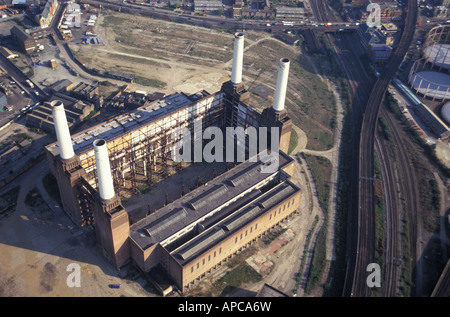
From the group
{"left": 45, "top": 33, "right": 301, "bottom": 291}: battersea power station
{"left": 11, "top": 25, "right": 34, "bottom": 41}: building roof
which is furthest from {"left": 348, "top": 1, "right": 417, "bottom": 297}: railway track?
{"left": 11, "top": 25, "right": 34, "bottom": 41}: building roof

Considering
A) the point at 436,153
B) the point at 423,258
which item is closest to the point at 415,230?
the point at 423,258

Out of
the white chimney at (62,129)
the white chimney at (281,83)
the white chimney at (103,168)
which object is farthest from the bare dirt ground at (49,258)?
the white chimney at (281,83)

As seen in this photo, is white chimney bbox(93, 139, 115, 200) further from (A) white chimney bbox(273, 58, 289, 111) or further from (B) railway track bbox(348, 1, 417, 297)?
(B) railway track bbox(348, 1, 417, 297)

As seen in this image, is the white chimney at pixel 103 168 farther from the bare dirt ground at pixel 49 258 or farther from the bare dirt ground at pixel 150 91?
the bare dirt ground at pixel 150 91

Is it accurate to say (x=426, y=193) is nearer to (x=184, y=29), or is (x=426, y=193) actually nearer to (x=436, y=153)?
(x=436, y=153)

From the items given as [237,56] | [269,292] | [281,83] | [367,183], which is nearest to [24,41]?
[237,56]
